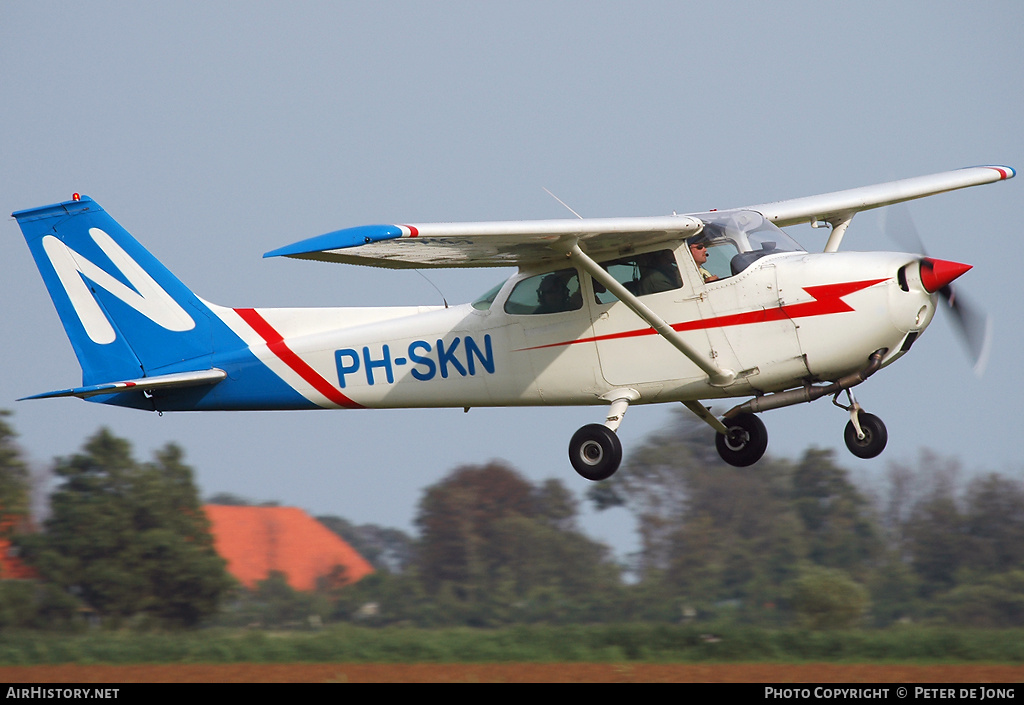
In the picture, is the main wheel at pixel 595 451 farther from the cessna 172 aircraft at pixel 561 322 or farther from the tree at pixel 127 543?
the tree at pixel 127 543

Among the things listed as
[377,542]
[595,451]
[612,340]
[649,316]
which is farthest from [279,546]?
[649,316]

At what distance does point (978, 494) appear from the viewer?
27.0 m

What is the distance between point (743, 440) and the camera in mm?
12164

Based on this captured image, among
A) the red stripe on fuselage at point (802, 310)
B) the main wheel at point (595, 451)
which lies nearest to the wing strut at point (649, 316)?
the red stripe on fuselage at point (802, 310)

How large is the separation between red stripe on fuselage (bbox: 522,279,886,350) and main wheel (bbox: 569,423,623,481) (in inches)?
43.8

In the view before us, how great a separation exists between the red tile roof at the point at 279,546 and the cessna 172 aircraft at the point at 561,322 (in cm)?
1388

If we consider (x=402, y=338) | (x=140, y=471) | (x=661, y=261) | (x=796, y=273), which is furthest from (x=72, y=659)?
(x=140, y=471)

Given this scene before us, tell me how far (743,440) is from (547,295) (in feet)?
9.17

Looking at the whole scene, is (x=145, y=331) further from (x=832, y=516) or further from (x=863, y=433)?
(x=832, y=516)

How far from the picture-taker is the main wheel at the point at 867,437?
10.8 meters

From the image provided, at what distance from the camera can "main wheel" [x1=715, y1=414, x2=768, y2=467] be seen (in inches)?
477

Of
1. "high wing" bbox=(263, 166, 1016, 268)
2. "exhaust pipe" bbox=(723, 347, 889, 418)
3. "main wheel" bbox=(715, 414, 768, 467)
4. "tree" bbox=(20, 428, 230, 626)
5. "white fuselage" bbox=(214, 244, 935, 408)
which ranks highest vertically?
"high wing" bbox=(263, 166, 1016, 268)

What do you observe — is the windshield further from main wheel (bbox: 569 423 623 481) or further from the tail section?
the tail section

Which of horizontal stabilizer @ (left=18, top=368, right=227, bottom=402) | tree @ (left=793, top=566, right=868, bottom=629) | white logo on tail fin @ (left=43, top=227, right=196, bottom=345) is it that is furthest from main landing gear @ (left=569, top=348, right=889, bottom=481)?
tree @ (left=793, top=566, right=868, bottom=629)
